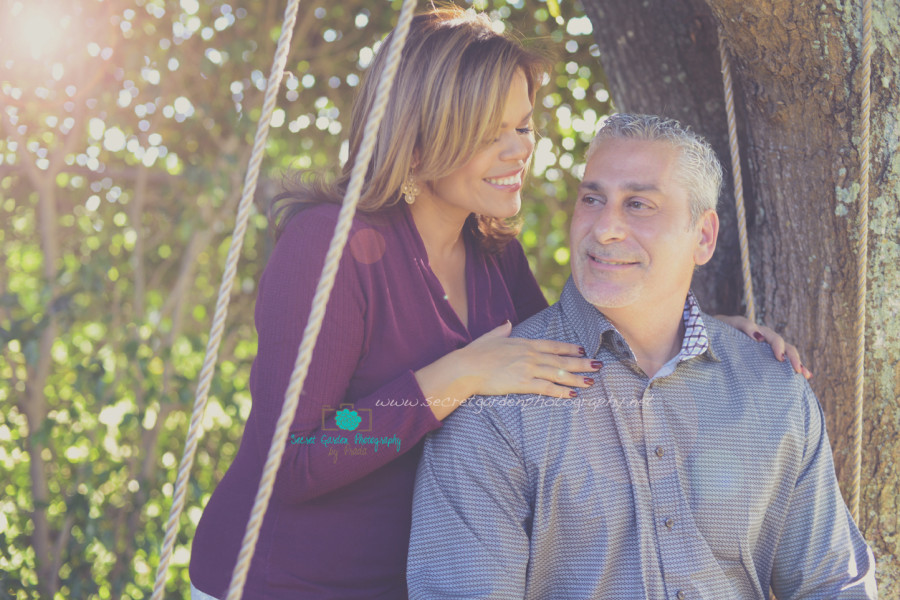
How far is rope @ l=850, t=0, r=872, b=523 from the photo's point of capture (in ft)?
6.40

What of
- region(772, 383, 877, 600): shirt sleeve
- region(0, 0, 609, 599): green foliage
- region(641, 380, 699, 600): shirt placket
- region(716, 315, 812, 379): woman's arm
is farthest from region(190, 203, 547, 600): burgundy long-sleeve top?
region(0, 0, 609, 599): green foliage

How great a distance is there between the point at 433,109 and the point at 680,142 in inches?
25.2

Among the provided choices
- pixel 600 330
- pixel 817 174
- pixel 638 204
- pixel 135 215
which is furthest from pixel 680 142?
pixel 135 215

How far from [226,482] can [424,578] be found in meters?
0.58

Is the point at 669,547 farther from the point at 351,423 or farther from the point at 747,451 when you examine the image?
the point at 351,423

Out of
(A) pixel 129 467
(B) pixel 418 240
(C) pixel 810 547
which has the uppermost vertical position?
(B) pixel 418 240

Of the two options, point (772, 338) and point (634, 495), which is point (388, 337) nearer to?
point (634, 495)

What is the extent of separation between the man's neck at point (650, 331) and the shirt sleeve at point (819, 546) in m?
0.39

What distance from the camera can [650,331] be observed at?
2.03 meters

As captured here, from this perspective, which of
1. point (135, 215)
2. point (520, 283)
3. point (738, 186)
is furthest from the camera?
point (135, 215)

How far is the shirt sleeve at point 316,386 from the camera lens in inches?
66.9

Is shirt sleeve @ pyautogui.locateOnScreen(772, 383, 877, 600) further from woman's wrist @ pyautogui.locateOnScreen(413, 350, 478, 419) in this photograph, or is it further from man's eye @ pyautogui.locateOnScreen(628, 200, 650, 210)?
woman's wrist @ pyautogui.locateOnScreen(413, 350, 478, 419)

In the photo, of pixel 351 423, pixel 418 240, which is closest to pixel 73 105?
pixel 418 240

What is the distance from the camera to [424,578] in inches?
66.4
